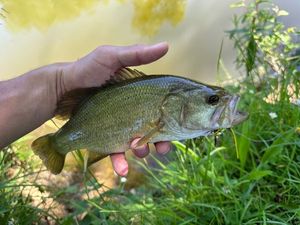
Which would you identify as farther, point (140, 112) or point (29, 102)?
point (29, 102)

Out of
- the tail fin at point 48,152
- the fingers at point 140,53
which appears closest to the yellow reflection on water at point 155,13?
the fingers at point 140,53

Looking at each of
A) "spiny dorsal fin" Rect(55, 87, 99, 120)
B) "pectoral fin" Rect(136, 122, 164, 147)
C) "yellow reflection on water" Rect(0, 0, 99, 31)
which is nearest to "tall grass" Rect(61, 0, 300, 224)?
"pectoral fin" Rect(136, 122, 164, 147)

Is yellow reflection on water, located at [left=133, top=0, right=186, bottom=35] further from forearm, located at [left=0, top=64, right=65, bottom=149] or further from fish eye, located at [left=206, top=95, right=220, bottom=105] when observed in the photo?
fish eye, located at [left=206, top=95, right=220, bottom=105]

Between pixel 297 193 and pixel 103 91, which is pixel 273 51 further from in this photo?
pixel 103 91

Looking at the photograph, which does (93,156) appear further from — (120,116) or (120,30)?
(120,30)

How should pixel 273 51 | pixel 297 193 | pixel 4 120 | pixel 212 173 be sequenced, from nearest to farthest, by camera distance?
pixel 4 120
pixel 297 193
pixel 212 173
pixel 273 51

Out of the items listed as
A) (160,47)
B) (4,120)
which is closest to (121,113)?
(160,47)

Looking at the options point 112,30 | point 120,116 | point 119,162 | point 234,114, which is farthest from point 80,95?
point 112,30
